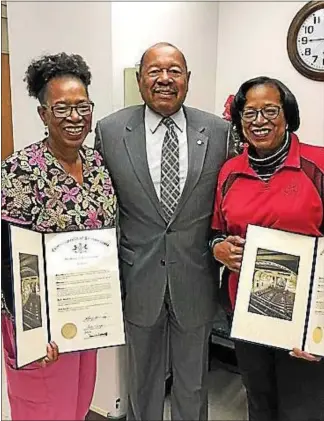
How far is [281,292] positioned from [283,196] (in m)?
0.30

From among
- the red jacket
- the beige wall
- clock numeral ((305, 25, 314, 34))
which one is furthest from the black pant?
clock numeral ((305, 25, 314, 34))

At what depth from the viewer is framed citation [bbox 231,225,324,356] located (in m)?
1.60

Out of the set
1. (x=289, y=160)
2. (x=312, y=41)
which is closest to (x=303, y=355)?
(x=289, y=160)

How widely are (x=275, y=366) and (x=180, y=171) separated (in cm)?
75

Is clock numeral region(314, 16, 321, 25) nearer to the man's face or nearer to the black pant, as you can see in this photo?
the man's face

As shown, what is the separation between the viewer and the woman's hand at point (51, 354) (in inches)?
61.9

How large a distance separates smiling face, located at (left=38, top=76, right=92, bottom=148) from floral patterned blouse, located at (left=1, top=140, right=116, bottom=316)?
7 centimetres

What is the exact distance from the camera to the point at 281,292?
1641mm

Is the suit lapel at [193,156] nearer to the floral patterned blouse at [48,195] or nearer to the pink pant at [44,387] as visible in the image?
the floral patterned blouse at [48,195]

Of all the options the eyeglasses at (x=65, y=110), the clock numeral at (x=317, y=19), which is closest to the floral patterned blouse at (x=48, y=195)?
the eyeglasses at (x=65, y=110)

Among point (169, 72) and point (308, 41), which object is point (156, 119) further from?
point (308, 41)

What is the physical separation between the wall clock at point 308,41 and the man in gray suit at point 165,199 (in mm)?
1000

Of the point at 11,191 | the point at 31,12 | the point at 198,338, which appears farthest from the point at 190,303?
the point at 31,12

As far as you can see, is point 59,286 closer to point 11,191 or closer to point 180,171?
point 11,191
